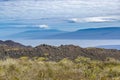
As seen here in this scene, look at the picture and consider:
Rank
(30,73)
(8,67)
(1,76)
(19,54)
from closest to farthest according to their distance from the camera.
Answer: (1,76)
(30,73)
(8,67)
(19,54)

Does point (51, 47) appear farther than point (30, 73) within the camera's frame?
Yes

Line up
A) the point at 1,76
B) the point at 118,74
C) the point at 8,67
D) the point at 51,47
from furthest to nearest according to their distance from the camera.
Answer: the point at 51,47
the point at 118,74
the point at 8,67
the point at 1,76

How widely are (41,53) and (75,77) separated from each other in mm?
51886

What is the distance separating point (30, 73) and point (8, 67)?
2301 millimetres

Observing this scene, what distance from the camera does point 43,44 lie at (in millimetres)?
78062

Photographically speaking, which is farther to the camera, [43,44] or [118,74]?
[43,44]

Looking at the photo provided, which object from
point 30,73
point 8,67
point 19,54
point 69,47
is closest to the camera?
point 30,73

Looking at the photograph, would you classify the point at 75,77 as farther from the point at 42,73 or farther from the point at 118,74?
the point at 118,74

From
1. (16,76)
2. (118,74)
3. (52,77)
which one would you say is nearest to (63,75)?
(52,77)

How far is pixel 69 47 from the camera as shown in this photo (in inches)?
3152

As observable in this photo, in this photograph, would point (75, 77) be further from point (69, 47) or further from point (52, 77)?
point (69, 47)

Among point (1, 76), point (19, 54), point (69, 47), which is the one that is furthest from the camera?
point (69, 47)

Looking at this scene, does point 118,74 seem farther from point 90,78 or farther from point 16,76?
point 16,76

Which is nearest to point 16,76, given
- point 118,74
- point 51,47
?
point 118,74
